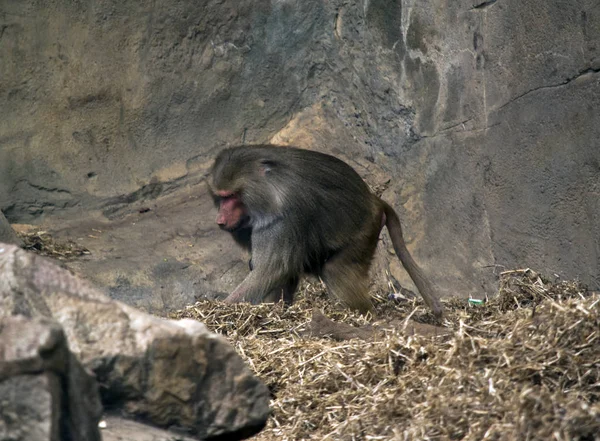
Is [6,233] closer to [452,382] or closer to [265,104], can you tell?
[265,104]

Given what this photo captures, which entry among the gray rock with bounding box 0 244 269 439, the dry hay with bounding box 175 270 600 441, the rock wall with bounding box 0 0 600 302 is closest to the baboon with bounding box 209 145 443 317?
the rock wall with bounding box 0 0 600 302

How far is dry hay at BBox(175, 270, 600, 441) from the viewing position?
293 centimetres

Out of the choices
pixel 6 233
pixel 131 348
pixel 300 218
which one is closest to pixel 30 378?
pixel 131 348

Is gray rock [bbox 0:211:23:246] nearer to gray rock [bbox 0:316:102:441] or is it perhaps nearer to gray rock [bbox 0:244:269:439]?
gray rock [bbox 0:244:269:439]

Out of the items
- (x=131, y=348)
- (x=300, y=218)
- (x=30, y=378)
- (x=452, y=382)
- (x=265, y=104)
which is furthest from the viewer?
(x=265, y=104)

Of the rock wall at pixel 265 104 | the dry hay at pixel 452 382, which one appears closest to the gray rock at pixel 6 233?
the rock wall at pixel 265 104

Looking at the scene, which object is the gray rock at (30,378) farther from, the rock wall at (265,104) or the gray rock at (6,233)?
the gray rock at (6,233)

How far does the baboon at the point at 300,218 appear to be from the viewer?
235 inches

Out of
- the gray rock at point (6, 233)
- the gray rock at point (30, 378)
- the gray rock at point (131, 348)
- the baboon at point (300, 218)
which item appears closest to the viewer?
the gray rock at point (30, 378)

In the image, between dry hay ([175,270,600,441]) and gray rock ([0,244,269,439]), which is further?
dry hay ([175,270,600,441])

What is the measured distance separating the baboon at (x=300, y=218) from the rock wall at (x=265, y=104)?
552 mm

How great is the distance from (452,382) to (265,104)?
494cm

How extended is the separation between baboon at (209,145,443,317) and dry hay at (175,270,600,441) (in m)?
1.58

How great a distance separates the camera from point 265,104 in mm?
7891
